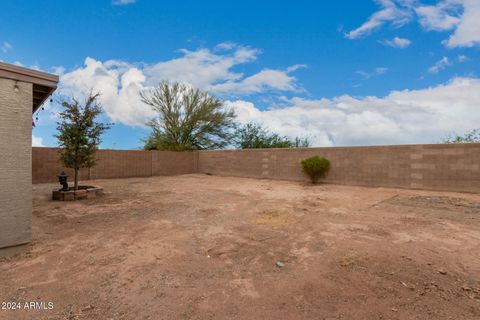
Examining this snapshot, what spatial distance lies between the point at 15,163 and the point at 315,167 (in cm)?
948

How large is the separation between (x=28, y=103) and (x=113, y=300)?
3.14m

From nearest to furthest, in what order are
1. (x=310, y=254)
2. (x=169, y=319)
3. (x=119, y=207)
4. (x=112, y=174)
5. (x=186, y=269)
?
(x=169, y=319), (x=186, y=269), (x=310, y=254), (x=119, y=207), (x=112, y=174)

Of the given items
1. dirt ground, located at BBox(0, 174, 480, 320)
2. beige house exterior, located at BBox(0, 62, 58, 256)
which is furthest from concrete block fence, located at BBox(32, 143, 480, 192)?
beige house exterior, located at BBox(0, 62, 58, 256)

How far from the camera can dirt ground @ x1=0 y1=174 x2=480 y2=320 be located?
8.01 feet

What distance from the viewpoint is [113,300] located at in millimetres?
2596

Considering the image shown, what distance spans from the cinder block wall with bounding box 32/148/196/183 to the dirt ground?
5.77 m

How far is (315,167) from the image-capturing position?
36.1ft

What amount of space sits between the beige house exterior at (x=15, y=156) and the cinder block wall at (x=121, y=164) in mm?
7126

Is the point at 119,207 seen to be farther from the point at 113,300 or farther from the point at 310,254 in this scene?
the point at 310,254

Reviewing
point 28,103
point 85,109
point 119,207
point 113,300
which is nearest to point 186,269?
point 113,300

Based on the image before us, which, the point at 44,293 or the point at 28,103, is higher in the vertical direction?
the point at 28,103

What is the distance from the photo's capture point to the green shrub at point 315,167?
36.0 feet

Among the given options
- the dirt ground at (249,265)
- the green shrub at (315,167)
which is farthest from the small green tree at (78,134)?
the green shrub at (315,167)

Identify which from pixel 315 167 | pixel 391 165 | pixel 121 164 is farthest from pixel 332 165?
pixel 121 164
